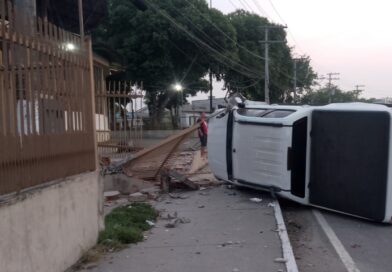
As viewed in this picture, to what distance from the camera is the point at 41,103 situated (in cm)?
546

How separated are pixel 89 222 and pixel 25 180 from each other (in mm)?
1787

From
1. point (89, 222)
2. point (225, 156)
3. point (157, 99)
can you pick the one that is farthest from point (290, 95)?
point (89, 222)

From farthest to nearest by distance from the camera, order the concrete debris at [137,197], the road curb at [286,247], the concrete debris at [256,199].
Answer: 1. the concrete debris at [137,197]
2. the concrete debris at [256,199]
3. the road curb at [286,247]

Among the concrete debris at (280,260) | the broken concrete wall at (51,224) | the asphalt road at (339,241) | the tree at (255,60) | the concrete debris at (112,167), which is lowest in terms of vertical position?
the asphalt road at (339,241)

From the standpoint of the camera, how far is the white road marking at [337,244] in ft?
20.9

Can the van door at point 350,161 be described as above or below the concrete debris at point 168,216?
above

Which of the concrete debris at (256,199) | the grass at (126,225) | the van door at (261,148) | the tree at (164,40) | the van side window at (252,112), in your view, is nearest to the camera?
the grass at (126,225)

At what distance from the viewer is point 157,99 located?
45.1 metres

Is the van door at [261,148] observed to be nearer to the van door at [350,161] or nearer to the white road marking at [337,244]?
the van door at [350,161]

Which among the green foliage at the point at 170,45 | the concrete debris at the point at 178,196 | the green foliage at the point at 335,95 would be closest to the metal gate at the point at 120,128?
the concrete debris at the point at 178,196

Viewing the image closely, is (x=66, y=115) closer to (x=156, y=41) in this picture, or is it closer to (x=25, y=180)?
(x=25, y=180)

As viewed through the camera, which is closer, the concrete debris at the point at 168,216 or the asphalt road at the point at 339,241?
the asphalt road at the point at 339,241

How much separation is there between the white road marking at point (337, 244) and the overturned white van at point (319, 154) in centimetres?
36

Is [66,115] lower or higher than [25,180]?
higher
